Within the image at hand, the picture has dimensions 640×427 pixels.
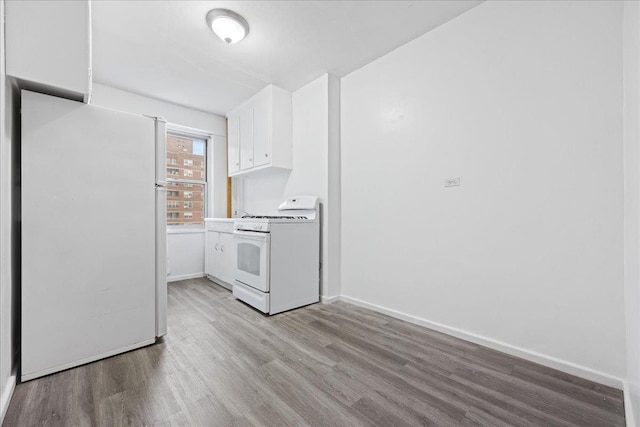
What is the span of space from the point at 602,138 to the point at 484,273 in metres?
1.04

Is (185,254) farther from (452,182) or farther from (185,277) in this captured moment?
(452,182)

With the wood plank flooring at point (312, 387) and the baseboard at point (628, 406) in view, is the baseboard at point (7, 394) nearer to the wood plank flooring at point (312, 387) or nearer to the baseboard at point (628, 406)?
the wood plank flooring at point (312, 387)

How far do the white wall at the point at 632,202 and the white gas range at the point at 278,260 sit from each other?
221 centimetres

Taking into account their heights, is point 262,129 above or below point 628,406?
above

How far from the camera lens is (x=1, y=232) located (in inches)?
47.7

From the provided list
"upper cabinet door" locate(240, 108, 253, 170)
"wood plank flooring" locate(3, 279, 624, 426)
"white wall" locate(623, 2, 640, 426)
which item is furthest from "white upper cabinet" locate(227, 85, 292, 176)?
"white wall" locate(623, 2, 640, 426)

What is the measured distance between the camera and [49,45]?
140 cm

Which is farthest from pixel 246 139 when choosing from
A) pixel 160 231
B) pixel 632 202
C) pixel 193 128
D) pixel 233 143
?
pixel 632 202

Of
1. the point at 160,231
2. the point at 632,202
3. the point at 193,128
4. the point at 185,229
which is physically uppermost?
the point at 193,128

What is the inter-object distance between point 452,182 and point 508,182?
0.37 m

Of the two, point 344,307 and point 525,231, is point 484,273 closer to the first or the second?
point 525,231

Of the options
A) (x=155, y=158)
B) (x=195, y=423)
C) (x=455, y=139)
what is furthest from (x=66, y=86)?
(x=455, y=139)

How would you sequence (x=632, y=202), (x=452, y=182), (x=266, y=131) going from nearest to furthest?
1. (x=632, y=202)
2. (x=452, y=182)
3. (x=266, y=131)

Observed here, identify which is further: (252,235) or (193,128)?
(193,128)
